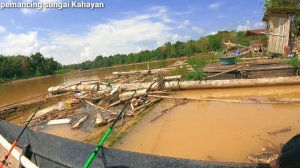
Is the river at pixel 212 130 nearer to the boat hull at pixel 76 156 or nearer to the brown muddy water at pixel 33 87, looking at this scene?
the boat hull at pixel 76 156

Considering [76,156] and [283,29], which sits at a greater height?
[283,29]

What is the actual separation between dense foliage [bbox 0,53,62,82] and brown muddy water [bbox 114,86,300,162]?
47.0m

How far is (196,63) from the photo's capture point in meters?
14.0

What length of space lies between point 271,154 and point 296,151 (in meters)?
2.60

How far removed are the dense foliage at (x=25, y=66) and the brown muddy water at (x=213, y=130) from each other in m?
47.0

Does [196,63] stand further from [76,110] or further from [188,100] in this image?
[76,110]

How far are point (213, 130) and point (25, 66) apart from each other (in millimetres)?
55207

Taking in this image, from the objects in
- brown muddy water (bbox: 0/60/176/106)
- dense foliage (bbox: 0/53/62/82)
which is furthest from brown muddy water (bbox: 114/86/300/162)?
dense foliage (bbox: 0/53/62/82)

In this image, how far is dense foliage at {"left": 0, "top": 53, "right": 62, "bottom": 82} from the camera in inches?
1961

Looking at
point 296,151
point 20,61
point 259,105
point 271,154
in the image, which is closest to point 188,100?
point 259,105

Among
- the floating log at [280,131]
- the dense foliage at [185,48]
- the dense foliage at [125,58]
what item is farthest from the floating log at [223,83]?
the dense foliage at [125,58]

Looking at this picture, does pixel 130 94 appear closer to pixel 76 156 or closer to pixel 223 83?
pixel 223 83

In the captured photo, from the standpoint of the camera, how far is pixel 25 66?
5509 centimetres

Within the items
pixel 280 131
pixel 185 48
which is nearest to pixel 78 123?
pixel 280 131
